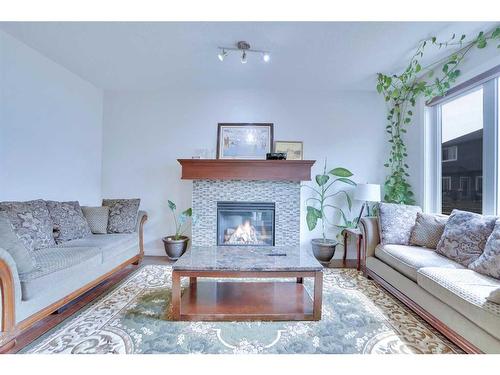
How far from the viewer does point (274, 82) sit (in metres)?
3.29

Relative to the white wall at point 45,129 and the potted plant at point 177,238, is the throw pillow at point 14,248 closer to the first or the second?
the white wall at point 45,129

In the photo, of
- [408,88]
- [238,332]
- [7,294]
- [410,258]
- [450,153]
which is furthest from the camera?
[408,88]

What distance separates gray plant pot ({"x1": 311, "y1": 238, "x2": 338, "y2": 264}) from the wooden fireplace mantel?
0.94m

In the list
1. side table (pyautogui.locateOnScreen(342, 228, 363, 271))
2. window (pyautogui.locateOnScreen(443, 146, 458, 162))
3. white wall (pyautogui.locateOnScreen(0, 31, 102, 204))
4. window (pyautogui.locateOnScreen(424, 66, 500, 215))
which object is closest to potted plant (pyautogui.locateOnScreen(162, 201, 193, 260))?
white wall (pyautogui.locateOnScreen(0, 31, 102, 204))

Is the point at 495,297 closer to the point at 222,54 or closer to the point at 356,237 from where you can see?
the point at 356,237

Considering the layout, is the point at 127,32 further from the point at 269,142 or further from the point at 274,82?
the point at 269,142

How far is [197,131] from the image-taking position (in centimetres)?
363

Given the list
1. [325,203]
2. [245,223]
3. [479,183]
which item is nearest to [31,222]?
[245,223]

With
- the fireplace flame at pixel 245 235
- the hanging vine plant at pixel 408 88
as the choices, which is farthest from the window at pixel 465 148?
the fireplace flame at pixel 245 235

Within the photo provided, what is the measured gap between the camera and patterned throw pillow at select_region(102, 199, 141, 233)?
3026 mm

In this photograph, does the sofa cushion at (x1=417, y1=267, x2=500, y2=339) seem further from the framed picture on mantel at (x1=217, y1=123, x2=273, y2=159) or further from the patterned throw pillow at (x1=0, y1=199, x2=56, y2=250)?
the patterned throw pillow at (x1=0, y1=199, x2=56, y2=250)

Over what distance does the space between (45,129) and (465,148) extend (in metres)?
4.89

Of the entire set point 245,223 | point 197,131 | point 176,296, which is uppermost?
point 197,131
